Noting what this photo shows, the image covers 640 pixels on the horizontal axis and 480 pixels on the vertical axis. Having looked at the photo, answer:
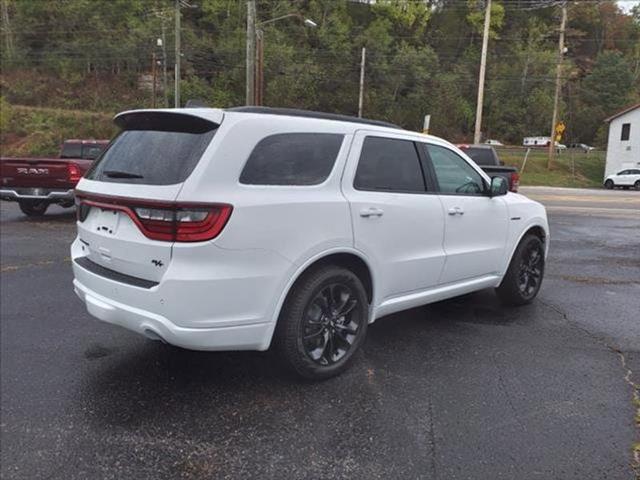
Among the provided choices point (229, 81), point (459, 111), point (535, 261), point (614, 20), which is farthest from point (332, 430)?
point (614, 20)

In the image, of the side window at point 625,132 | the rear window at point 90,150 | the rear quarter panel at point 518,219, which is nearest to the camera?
the rear quarter panel at point 518,219

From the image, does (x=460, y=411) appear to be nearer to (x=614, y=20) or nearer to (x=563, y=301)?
(x=563, y=301)

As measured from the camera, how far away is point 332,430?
303 centimetres

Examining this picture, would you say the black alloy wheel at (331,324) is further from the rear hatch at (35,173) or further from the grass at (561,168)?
the grass at (561,168)

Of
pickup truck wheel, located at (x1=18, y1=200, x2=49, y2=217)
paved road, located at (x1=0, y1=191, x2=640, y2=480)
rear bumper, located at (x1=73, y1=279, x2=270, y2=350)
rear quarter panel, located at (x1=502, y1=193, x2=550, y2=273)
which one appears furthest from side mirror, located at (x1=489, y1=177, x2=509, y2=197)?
Answer: pickup truck wheel, located at (x1=18, y1=200, x2=49, y2=217)

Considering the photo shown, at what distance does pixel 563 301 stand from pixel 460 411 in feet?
10.2

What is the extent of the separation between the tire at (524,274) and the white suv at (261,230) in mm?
1239

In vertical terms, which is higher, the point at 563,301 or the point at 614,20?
the point at 614,20

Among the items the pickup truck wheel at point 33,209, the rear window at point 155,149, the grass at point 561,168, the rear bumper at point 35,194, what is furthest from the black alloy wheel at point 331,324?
the grass at point 561,168

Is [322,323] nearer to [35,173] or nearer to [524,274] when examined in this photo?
[524,274]

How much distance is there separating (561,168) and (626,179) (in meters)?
5.90

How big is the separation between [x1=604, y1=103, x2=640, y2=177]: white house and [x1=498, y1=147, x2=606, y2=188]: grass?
1411mm

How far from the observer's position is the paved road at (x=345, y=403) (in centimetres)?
273

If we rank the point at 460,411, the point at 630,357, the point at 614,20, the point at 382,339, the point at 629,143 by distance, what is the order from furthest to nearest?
1. the point at 614,20
2. the point at 629,143
3. the point at 382,339
4. the point at 630,357
5. the point at 460,411
